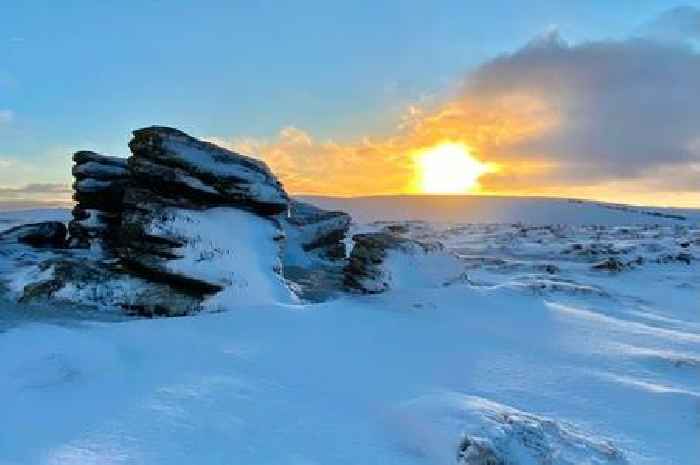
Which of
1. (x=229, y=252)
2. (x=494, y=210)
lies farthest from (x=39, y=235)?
(x=494, y=210)

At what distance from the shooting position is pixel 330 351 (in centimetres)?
918

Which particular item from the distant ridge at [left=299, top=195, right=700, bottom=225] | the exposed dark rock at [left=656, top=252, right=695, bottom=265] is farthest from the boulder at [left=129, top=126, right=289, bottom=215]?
the distant ridge at [left=299, top=195, right=700, bottom=225]

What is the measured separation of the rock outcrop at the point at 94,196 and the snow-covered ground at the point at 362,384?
5.92 m

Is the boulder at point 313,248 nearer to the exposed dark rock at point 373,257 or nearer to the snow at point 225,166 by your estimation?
the exposed dark rock at point 373,257

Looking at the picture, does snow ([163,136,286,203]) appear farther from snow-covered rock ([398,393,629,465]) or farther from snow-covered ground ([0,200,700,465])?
snow-covered rock ([398,393,629,465])

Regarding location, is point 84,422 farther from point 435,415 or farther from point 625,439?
point 625,439

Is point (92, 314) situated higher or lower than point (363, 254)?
lower

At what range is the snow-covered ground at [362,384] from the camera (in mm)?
6227

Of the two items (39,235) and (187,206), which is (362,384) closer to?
(187,206)

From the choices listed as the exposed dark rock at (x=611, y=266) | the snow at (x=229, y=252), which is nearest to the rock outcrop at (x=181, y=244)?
the snow at (x=229, y=252)

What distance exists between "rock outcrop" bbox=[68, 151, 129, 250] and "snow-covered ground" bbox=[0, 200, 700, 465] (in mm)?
5918

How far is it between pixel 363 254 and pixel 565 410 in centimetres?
725

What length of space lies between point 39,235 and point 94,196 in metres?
1.94

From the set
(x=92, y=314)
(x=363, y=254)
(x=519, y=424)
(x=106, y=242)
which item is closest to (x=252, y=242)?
(x=363, y=254)
